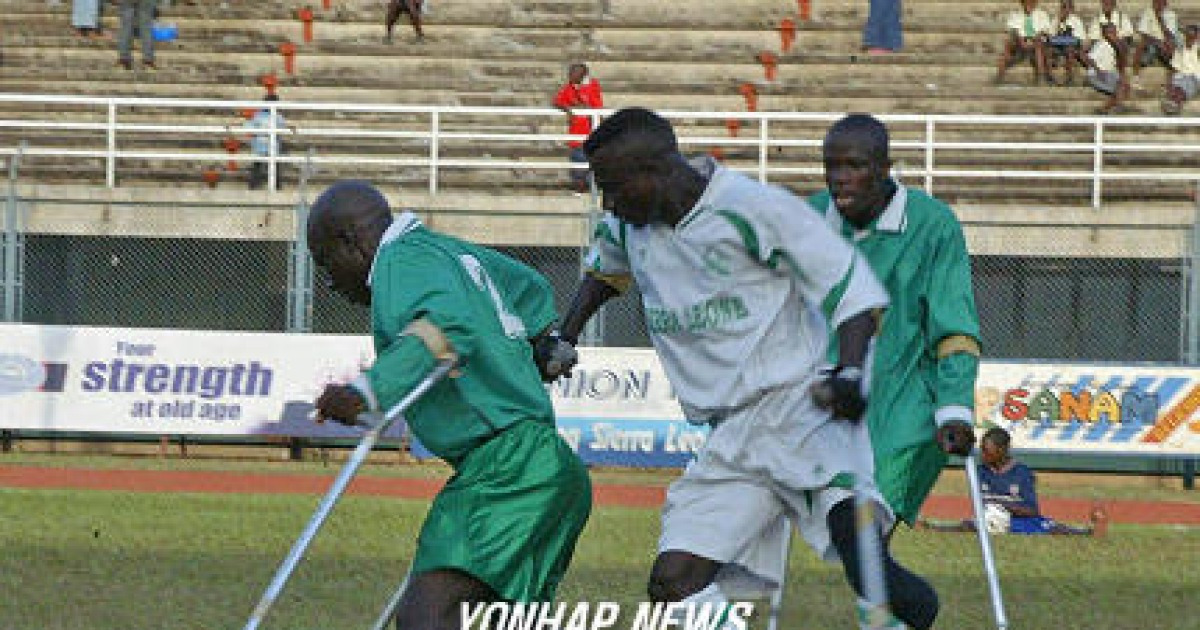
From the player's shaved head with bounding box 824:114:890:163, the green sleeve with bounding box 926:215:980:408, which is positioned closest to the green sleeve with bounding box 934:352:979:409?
the green sleeve with bounding box 926:215:980:408

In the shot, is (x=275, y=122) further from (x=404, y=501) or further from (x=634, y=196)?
(x=634, y=196)

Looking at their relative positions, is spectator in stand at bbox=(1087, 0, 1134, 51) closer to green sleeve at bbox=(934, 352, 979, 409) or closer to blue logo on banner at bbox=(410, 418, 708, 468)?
blue logo on banner at bbox=(410, 418, 708, 468)

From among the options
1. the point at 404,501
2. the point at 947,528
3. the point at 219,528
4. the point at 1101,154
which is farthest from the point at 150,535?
the point at 1101,154

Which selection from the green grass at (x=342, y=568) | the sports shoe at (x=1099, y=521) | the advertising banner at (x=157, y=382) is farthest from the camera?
the advertising banner at (x=157, y=382)

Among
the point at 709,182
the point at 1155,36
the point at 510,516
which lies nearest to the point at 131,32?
the point at 1155,36

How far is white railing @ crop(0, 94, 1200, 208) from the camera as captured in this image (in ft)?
85.0

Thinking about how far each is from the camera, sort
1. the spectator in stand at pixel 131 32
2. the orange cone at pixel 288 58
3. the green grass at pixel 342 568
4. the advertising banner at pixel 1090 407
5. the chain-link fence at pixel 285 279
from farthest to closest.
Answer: the orange cone at pixel 288 58
the spectator in stand at pixel 131 32
the chain-link fence at pixel 285 279
the advertising banner at pixel 1090 407
the green grass at pixel 342 568

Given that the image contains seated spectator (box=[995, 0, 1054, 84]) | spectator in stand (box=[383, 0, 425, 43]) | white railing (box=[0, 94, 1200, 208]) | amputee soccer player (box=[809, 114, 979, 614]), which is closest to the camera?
amputee soccer player (box=[809, 114, 979, 614])

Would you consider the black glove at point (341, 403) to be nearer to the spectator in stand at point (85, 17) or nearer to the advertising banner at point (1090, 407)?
the advertising banner at point (1090, 407)

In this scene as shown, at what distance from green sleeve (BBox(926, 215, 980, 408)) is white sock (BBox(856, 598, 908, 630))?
1329 millimetres

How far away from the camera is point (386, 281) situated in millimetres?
7152

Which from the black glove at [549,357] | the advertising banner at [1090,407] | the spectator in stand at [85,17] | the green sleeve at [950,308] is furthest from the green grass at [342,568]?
the spectator in stand at [85,17]

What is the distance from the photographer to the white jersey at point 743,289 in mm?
7492

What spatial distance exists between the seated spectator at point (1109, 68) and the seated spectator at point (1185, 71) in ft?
1.78
